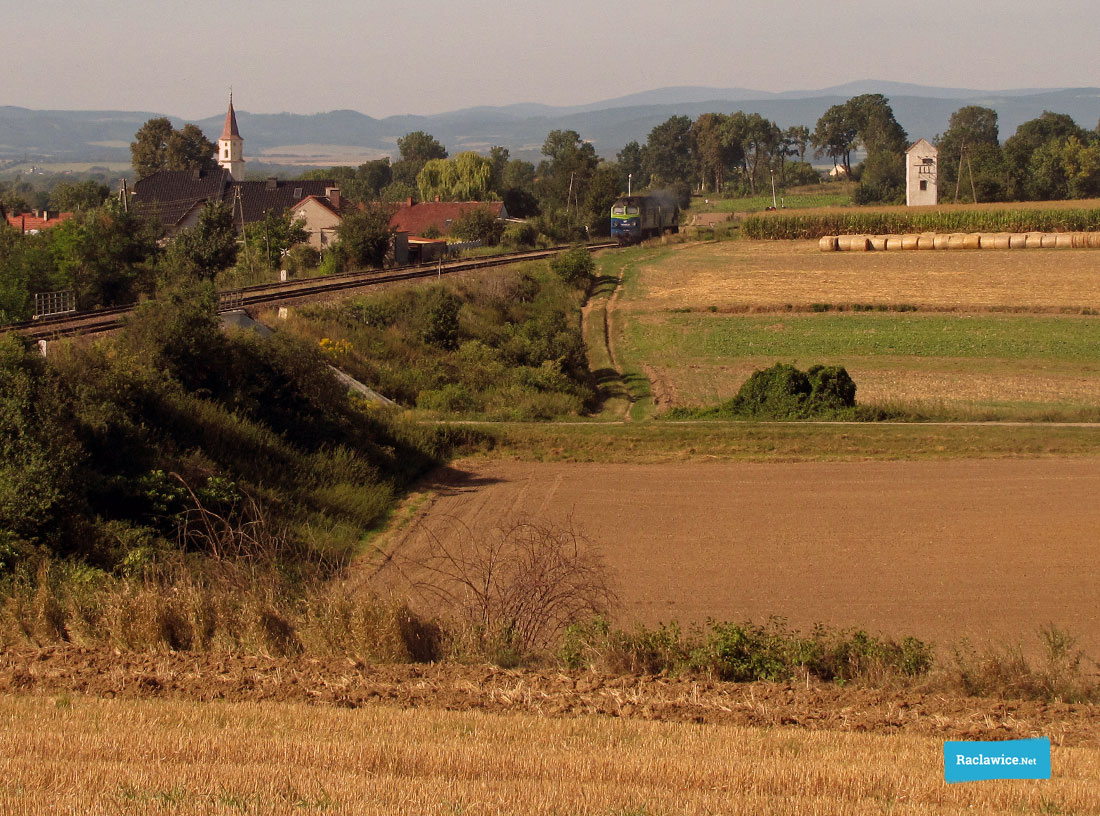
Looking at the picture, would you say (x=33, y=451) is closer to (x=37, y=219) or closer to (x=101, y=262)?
(x=101, y=262)

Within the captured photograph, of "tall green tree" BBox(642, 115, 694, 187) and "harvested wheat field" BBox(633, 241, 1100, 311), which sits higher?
"tall green tree" BBox(642, 115, 694, 187)

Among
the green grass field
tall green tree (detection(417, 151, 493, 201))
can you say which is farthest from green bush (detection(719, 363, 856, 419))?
tall green tree (detection(417, 151, 493, 201))

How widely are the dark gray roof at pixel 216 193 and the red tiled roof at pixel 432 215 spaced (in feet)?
23.9

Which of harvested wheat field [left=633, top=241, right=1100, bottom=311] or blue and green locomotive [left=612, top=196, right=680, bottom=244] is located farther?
blue and green locomotive [left=612, top=196, right=680, bottom=244]

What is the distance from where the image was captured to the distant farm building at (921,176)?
108250 millimetres

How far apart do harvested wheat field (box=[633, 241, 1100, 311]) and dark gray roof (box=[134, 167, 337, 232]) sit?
26718mm

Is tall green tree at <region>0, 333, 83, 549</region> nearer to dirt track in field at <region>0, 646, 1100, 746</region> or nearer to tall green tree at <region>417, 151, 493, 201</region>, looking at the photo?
dirt track in field at <region>0, 646, 1100, 746</region>

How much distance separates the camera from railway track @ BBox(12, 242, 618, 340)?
26.4 meters

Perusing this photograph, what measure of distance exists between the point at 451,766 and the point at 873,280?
172 feet

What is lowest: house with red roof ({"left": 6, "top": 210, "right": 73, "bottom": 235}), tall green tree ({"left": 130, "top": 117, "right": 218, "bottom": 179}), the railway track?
the railway track

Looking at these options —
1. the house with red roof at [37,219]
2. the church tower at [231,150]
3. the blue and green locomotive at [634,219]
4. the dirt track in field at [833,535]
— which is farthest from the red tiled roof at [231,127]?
the dirt track in field at [833,535]

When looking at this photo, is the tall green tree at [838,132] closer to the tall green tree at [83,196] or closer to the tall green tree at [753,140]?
the tall green tree at [753,140]

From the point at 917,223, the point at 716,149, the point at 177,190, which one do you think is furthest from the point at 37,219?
the point at 716,149

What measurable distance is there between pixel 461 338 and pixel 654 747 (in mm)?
29929
